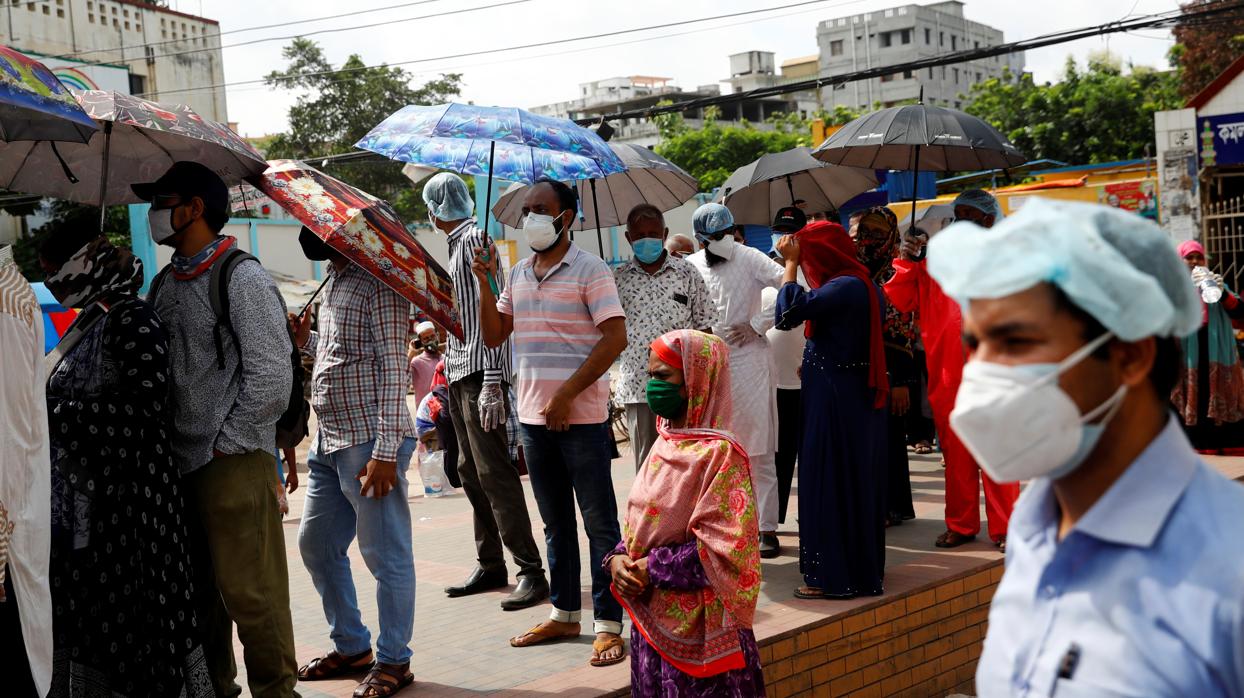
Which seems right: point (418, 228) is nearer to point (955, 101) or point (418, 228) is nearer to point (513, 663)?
point (513, 663)

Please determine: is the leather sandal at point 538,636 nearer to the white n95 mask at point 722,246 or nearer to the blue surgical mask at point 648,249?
the blue surgical mask at point 648,249

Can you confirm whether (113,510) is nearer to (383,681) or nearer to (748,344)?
(383,681)

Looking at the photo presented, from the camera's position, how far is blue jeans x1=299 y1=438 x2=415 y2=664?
4.83m

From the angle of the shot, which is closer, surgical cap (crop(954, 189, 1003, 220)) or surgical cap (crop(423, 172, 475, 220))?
surgical cap (crop(423, 172, 475, 220))

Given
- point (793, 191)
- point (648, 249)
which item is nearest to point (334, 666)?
point (648, 249)

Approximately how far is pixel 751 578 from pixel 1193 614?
7.27ft

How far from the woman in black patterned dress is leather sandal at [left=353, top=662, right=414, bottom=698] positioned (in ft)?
2.82

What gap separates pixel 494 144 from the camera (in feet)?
17.9

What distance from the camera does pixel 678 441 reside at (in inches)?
155

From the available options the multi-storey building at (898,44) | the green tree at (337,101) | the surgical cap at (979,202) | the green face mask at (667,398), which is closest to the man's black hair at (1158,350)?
the green face mask at (667,398)

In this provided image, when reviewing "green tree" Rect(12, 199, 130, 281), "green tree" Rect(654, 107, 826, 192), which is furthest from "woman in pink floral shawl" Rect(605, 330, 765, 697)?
"green tree" Rect(654, 107, 826, 192)

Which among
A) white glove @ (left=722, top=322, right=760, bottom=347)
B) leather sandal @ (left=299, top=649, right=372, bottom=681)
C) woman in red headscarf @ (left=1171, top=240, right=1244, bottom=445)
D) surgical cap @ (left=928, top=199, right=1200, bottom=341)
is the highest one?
surgical cap @ (left=928, top=199, right=1200, bottom=341)

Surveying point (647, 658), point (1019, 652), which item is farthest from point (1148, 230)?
point (647, 658)

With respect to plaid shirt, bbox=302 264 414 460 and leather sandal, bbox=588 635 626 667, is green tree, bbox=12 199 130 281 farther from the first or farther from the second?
leather sandal, bbox=588 635 626 667
